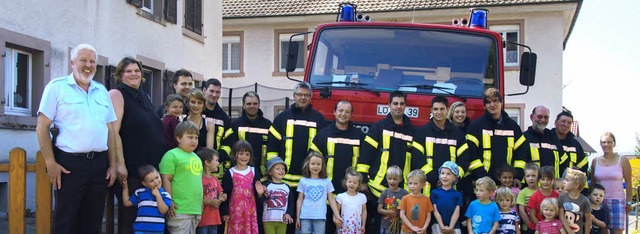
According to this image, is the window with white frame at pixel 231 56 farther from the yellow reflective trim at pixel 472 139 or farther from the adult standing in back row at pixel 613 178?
the yellow reflective trim at pixel 472 139

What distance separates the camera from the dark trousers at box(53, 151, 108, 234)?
5609mm

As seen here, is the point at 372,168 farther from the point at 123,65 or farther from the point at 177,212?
the point at 123,65

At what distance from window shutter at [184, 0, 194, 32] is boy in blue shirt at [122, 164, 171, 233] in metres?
11.0

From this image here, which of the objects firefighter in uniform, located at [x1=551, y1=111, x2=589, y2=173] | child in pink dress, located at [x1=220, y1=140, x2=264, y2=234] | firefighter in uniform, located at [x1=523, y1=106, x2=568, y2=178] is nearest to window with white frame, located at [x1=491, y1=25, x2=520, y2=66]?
firefighter in uniform, located at [x1=551, y1=111, x2=589, y2=173]

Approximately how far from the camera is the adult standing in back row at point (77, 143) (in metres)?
5.53

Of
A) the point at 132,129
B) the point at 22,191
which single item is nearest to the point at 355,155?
the point at 132,129

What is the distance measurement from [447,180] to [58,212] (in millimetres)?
3364

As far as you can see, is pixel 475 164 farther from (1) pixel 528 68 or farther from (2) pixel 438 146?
(1) pixel 528 68

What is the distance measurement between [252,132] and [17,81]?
512cm

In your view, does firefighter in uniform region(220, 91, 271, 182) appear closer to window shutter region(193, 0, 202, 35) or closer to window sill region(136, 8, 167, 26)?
window sill region(136, 8, 167, 26)

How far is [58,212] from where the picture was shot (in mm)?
5672

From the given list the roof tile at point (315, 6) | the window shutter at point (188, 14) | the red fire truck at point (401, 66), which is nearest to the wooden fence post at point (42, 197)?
the red fire truck at point (401, 66)

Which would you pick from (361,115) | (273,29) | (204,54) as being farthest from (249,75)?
(361,115)

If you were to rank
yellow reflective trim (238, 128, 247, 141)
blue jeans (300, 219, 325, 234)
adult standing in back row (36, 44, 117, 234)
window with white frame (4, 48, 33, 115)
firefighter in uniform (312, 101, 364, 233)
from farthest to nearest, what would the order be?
window with white frame (4, 48, 33, 115)
yellow reflective trim (238, 128, 247, 141)
firefighter in uniform (312, 101, 364, 233)
blue jeans (300, 219, 325, 234)
adult standing in back row (36, 44, 117, 234)
